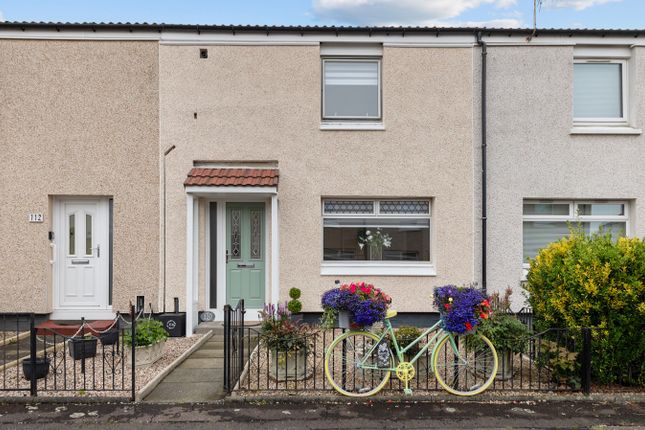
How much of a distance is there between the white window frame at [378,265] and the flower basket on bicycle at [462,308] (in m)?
3.60

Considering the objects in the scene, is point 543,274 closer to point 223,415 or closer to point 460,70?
point 223,415

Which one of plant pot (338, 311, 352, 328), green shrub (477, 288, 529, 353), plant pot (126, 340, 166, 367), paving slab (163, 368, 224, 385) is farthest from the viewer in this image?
plant pot (126, 340, 166, 367)

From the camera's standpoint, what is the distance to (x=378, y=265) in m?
9.02

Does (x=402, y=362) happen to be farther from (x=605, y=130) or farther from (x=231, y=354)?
(x=605, y=130)

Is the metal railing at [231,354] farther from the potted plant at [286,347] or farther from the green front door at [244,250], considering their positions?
the green front door at [244,250]

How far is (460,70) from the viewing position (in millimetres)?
9016

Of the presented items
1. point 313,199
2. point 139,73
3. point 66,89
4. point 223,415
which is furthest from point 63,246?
point 223,415

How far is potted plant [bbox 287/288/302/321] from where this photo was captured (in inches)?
335

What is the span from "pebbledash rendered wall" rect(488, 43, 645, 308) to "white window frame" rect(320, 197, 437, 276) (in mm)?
1115

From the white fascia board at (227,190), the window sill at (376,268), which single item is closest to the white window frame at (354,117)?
the white fascia board at (227,190)

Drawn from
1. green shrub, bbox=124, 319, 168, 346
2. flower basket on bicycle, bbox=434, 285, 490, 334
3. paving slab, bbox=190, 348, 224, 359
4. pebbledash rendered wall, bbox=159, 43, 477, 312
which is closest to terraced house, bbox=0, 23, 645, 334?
pebbledash rendered wall, bbox=159, 43, 477, 312

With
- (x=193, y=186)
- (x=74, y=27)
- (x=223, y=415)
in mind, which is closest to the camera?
(x=223, y=415)

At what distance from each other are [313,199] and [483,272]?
134 inches

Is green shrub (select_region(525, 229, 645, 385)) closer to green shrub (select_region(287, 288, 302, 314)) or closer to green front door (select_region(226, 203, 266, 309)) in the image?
green shrub (select_region(287, 288, 302, 314))
